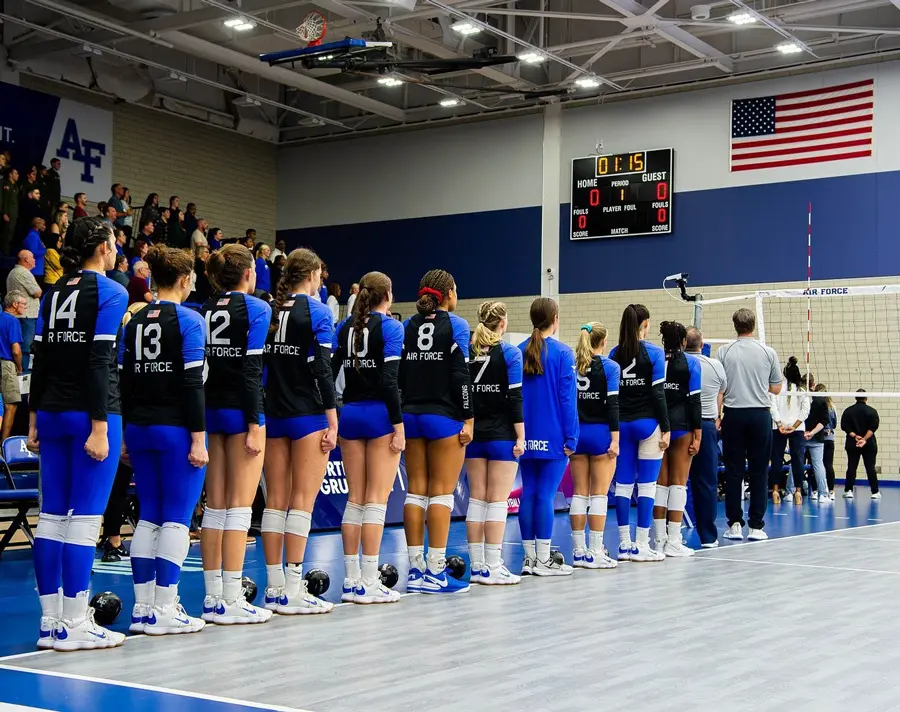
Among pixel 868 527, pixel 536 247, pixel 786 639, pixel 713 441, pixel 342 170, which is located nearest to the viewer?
pixel 786 639

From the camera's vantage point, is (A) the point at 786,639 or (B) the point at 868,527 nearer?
(A) the point at 786,639

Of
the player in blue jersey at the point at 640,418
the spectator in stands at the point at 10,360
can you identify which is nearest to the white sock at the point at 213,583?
the player in blue jersey at the point at 640,418

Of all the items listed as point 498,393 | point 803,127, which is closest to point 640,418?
point 498,393

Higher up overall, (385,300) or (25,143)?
(25,143)

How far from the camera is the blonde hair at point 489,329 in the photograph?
23.8 feet

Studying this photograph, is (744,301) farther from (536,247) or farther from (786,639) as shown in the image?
(786,639)

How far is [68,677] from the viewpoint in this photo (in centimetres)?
431

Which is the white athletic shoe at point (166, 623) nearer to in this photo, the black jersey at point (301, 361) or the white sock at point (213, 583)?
the white sock at point (213, 583)

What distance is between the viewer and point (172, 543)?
5.18 metres

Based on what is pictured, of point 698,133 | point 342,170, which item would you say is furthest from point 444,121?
point 698,133

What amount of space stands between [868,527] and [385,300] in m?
7.45

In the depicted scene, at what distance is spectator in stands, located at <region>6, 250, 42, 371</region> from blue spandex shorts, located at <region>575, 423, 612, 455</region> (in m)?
8.50

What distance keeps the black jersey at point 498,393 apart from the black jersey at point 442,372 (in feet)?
1.29

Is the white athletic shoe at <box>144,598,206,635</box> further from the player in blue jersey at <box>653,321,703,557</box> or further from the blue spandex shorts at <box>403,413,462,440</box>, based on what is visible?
the player in blue jersey at <box>653,321,703,557</box>
